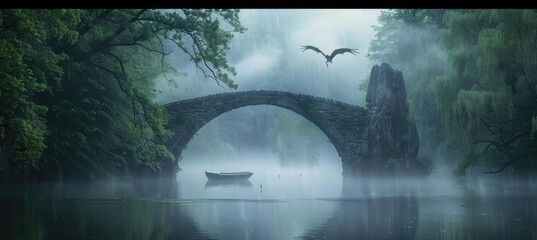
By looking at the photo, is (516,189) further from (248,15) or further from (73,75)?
(248,15)

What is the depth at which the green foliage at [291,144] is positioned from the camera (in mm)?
68062

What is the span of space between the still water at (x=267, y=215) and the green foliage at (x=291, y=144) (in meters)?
39.7

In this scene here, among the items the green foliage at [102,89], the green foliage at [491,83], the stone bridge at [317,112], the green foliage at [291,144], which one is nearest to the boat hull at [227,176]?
the stone bridge at [317,112]

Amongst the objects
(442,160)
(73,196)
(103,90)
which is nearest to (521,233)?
(73,196)

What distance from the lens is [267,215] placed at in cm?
1822

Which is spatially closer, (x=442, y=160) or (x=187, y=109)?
(x=187, y=109)

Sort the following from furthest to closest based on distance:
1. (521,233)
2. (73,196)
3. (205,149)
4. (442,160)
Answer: (205,149), (442,160), (73,196), (521,233)

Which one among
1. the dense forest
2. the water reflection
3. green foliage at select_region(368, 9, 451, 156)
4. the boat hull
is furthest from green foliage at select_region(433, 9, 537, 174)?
the boat hull

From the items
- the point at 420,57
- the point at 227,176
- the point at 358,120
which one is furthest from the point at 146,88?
the point at 420,57

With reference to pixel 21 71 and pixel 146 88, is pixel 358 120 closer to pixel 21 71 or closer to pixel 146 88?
pixel 146 88

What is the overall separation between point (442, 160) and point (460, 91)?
50.5 ft

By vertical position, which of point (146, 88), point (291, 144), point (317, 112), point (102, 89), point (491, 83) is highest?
point (291, 144)

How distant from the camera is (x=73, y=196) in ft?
78.5

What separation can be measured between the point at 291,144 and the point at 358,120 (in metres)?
32.1
